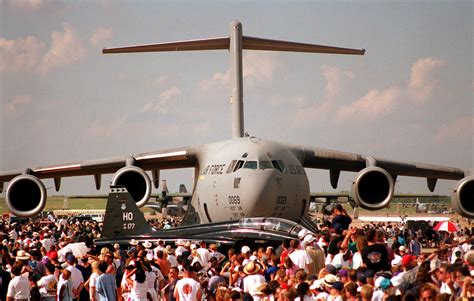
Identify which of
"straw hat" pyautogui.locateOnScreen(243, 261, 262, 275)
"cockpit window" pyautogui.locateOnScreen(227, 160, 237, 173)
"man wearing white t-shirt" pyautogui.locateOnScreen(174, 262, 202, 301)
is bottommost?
"man wearing white t-shirt" pyautogui.locateOnScreen(174, 262, 202, 301)

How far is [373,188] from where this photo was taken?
23.2m

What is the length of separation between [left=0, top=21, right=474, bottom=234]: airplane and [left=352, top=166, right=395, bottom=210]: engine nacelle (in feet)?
0.08

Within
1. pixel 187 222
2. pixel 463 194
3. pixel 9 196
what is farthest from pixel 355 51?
pixel 9 196

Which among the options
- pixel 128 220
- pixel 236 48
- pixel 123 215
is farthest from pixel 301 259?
pixel 236 48

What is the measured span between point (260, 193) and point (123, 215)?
4.01 meters

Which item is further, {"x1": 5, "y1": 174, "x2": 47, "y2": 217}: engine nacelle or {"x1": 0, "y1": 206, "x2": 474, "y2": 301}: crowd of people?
{"x1": 5, "y1": 174, "x2": 47, "y2": 217}: engine nacelle

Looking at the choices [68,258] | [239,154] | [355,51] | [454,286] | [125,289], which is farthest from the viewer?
[355,51]

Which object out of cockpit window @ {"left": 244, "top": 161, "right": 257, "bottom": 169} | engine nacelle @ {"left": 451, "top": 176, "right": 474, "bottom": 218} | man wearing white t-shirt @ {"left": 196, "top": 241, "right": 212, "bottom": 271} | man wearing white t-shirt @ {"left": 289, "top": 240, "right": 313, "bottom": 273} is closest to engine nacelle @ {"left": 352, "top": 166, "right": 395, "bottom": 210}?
engine nacelle @ {"left": 451, "top": 176, "right": 474, "bottom": 218}

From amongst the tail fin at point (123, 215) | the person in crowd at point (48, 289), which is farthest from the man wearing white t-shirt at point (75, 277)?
the tail fin at point (123, 215)

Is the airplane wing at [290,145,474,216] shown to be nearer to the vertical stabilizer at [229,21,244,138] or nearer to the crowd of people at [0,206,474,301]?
the vertical stabilizer at [229,21,244,138]

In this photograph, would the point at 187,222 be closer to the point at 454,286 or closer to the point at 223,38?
the point at 223,38

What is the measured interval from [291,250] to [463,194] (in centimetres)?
1110

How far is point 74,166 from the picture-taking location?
84.3ft

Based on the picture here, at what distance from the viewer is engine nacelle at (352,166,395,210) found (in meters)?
22.8
